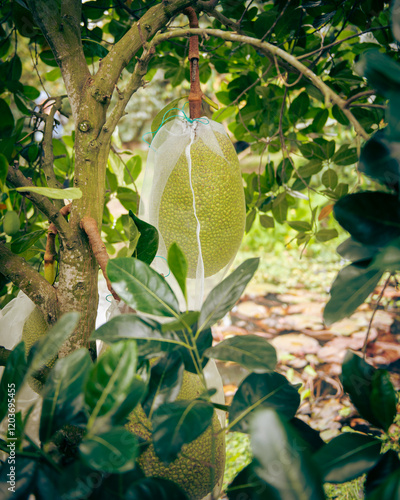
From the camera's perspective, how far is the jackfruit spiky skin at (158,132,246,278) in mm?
563

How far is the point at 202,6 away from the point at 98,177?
0.34m

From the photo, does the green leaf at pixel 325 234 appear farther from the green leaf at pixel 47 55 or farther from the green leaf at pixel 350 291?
the green leaf at pixel 47 55

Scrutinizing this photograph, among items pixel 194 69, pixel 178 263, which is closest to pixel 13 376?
pixel 178 263

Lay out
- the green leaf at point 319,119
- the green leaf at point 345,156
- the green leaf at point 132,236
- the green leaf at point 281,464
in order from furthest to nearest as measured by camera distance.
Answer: the green leaf at point 319,119, the green leaf at point 345,156, the green leaf at point 132,236, the green leaf at point 281,464

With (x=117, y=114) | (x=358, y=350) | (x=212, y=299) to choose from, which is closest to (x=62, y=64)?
(x=117, y=114)

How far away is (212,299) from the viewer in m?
0.34

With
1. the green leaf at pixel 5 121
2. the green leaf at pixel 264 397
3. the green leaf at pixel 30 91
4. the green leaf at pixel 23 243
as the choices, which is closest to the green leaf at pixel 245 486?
the green leaf at pixel 264 397

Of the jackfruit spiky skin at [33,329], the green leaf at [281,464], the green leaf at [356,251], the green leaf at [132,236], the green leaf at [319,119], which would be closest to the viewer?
the green leaf at [281,464]

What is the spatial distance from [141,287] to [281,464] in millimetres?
171

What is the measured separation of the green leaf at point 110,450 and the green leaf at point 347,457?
0.43ft

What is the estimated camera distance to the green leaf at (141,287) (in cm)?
31

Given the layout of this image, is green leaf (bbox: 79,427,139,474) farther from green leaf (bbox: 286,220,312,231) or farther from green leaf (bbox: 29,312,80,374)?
green leaf (bbox: 286,220,312,231)

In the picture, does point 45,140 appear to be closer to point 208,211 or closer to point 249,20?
point 208,211

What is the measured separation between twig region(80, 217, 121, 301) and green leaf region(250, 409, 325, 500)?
0.28 metres
